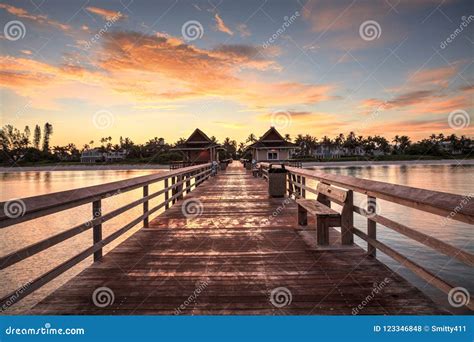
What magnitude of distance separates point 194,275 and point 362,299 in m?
1.94


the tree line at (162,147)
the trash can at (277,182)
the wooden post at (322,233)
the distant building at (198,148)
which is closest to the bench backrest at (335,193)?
the wooden post at (322,233)

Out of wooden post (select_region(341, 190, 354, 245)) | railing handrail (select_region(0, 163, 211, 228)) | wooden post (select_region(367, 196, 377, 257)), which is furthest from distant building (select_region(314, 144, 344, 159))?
railing handrail (select_region(0, 163, 211, 228))

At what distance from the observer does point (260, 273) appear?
4004mm

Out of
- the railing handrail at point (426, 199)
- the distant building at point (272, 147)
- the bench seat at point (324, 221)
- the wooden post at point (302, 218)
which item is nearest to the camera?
the railing handrail at point (426, 199)

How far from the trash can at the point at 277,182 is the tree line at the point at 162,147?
9389 centimetres

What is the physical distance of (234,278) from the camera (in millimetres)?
3836

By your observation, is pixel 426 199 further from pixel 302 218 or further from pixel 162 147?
pixel 162 147

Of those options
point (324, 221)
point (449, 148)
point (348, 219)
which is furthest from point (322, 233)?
point (449, 148)

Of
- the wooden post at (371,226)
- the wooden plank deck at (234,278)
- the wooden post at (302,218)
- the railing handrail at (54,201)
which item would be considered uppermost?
the railing handrail at (54,201)

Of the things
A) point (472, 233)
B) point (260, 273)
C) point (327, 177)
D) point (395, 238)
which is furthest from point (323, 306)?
point (472, 233)

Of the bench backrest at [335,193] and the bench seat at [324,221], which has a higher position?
the bench backrest at [335,193]

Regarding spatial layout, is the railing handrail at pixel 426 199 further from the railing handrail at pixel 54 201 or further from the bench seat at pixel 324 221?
the railing handrail at pixel 54 201

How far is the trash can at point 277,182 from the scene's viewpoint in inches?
452
